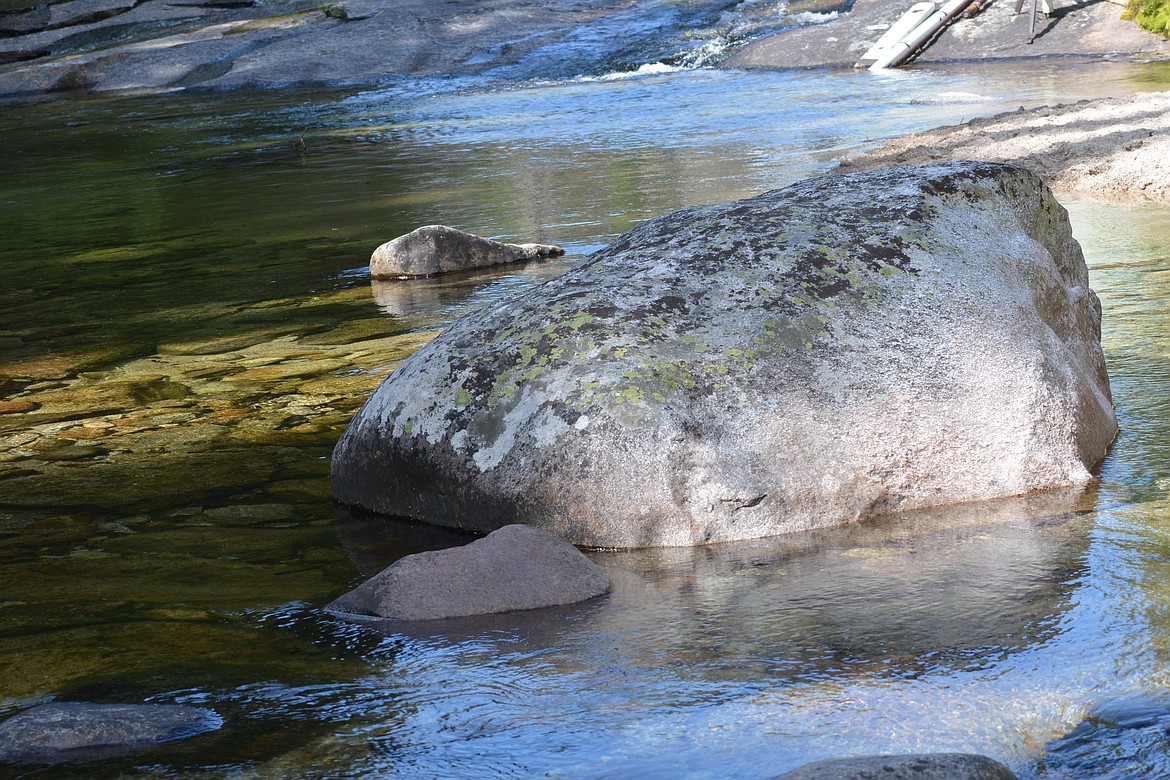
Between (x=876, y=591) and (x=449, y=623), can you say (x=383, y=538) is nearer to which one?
(x=449, y=623)

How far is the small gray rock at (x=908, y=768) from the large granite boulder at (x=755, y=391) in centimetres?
146

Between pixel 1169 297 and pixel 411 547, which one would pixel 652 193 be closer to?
pixel 1169 297

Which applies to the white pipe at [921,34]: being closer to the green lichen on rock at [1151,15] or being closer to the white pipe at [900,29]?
the white pipe at [900,29]

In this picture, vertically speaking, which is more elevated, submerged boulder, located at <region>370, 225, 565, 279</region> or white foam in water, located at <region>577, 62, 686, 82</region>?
white foam in water, located at <region>577, 62, 686, 82</region>

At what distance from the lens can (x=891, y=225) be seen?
13.7ft

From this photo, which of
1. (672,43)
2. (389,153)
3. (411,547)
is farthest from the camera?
(672,43)

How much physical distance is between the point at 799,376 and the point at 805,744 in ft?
5.24

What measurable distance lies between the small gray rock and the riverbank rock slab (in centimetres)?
114

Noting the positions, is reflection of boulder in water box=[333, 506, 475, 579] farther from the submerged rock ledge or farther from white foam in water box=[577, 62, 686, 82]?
white foam in water box=[577, 62, 686, 82]

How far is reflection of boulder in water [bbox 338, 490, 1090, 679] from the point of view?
2.76m

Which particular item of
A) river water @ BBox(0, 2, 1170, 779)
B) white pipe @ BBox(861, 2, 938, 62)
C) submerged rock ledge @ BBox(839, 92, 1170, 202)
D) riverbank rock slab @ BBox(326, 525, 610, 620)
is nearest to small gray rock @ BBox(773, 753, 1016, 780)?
river water @ BBox(0, 2, 1170, 779)

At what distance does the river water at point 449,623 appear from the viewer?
2426mm

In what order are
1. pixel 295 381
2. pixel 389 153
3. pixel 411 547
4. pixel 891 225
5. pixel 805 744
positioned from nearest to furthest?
pixel 805 744
pixel 411 547
pixel 891 225
pixel 295 381
pixel 389 153

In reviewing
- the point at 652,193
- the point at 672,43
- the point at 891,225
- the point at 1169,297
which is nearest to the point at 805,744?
the point at 891,225
